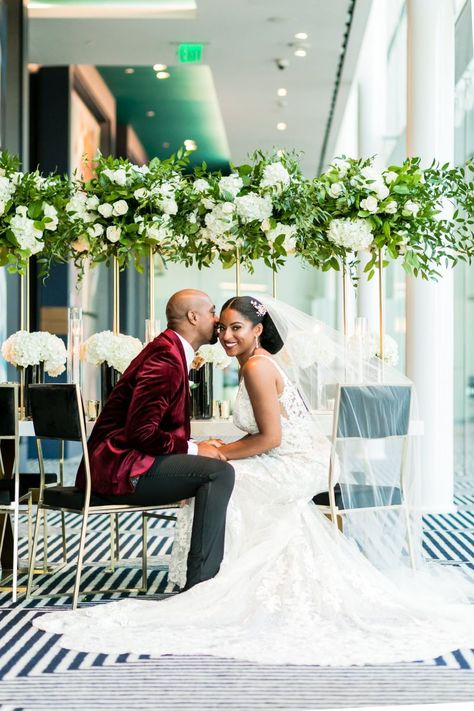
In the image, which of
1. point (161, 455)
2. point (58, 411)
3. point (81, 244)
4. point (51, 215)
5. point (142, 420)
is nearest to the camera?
point (142, 420)

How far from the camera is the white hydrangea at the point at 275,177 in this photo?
17.6ft

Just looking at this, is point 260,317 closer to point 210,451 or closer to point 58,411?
point 210,451

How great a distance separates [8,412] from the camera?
16.3 ft

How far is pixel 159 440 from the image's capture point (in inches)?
178

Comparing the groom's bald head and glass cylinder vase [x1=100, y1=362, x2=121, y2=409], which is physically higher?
the groom's bald head

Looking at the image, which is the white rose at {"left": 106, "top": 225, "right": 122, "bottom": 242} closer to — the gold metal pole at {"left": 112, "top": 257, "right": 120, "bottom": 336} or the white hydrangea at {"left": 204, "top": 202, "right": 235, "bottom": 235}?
the gold metal pole at {"left": 112, "top": 257, "right": 120, "bottom": 336}

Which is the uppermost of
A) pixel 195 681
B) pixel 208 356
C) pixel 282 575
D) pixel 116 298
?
pixel 116 298

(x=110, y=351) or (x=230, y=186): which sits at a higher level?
(x=230, y=186)

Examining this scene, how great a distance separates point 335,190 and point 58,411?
1851mm

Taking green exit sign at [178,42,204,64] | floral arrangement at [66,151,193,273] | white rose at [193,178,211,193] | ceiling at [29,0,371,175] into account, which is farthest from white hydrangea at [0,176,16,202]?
green exit sign at [178,42,204,64]

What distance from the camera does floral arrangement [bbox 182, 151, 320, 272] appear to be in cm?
537

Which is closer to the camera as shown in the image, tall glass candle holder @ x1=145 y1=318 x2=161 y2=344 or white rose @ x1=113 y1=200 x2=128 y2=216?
white rose @ x1=113 y1=200 x2=128 y2=216

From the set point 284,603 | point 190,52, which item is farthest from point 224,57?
point 284,603

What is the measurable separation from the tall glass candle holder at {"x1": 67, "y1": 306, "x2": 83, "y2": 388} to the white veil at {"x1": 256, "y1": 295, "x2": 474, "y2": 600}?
1038 mm
